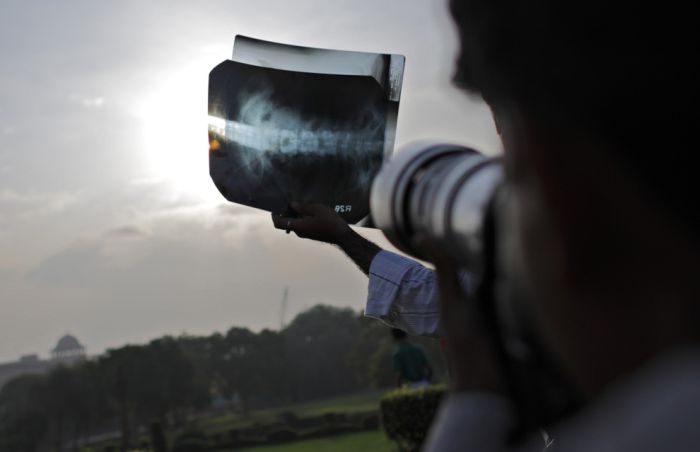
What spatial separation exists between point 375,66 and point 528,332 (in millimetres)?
1680

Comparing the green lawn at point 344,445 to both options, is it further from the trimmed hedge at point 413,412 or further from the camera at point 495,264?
the camera at point 495,264

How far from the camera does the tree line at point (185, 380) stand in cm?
5356

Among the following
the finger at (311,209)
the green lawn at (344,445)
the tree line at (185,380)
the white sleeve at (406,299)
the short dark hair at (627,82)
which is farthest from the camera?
the tree line at (185,380)

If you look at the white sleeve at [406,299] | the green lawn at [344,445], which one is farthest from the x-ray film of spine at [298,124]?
the green lawn at [344,445]

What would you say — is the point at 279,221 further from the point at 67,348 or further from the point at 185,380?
the point at 67,348

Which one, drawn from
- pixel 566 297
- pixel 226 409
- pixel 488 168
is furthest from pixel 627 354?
pixel 226 409

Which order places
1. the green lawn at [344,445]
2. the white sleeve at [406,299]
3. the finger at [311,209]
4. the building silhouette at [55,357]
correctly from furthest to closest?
the building silhouette at [55,357]
the green lawn at [344,445]
the finger at [311,209]
the white sleeve at [406,299]

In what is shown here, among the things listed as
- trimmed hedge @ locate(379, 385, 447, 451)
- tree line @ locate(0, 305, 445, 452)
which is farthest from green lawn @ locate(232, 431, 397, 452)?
tree line @ locate(0, 305, 445, 452)

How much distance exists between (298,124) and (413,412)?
1415 cm

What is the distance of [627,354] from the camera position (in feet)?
2.47

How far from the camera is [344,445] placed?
1188 inches

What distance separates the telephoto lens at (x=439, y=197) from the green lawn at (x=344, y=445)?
2200 cm

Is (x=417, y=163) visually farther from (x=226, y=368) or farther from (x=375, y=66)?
(x=226, y=368)

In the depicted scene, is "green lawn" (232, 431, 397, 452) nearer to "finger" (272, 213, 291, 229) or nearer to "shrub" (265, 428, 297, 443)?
"shrub" (265, 428, 297, 443)
